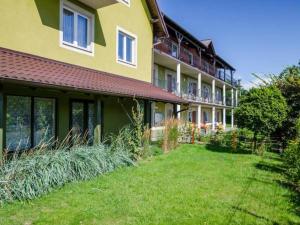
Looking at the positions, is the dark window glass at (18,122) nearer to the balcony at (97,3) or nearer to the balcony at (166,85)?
the balcony at (97,3)

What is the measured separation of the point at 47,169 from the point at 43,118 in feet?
12.4

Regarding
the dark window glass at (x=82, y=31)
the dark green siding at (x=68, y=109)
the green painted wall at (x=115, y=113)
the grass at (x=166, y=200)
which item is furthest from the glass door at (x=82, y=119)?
the grass at (x=166, y=200)

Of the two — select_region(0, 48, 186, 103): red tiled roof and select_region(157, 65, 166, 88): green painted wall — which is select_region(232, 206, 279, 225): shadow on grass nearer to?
select_region(0, 48, 186, 103): red tiled roof

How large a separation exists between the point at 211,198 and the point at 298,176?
116 inches

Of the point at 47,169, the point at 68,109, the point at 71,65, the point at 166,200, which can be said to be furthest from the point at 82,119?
the point at 166,200

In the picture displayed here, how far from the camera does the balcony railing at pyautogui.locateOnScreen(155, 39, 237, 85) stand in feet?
80.3

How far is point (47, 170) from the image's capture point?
7711 millimetres

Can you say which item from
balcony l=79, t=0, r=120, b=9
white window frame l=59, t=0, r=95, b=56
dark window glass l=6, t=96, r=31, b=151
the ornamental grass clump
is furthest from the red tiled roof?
balcony l=79, t=0, r=120, b=9

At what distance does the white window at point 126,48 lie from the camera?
50.7 ft

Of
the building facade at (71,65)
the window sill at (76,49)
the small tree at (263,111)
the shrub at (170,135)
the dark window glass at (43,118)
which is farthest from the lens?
the shrub at (170,135)

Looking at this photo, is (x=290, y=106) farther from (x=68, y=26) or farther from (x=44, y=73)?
(x=44, y=73)

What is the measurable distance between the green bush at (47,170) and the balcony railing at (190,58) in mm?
14493

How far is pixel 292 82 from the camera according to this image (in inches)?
677

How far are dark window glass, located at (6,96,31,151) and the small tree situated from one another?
10.4 meters
